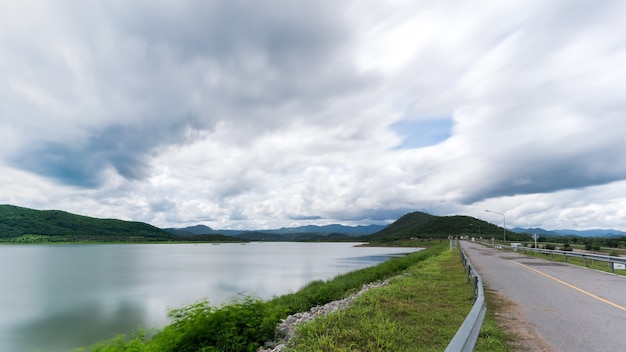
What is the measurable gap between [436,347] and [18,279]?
4659cm

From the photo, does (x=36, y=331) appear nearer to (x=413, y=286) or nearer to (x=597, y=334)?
(x=413, y=286)

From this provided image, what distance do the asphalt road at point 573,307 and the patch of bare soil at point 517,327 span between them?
15cm

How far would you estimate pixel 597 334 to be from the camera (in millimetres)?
7211

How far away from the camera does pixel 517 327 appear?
Answer: 782cm

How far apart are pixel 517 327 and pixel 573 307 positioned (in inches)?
137

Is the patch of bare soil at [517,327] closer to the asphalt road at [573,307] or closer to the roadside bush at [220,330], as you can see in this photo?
the asphalt road at [573,307]

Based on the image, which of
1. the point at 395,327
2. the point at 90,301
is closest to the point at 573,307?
the point at 395,327

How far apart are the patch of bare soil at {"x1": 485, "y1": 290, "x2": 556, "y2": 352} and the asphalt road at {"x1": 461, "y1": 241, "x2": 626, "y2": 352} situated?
155mm

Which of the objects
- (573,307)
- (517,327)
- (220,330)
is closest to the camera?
(517,327)

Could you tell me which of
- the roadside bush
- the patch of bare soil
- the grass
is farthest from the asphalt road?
the roadside bush

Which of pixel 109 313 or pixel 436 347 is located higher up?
pixel 436 347

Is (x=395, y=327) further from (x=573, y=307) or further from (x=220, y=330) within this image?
(x=573, y=307)

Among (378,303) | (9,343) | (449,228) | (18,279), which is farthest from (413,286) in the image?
(449,228)

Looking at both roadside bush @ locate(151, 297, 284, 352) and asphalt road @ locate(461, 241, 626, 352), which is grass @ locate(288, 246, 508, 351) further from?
roadside bush @ locate(151, 297, 284, 352)
